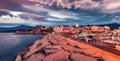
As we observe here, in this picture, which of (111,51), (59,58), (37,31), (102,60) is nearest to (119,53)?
(111,51)

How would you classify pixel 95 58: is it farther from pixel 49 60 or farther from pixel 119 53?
pixel 119 53

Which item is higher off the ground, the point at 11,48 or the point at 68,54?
the point at 68,54

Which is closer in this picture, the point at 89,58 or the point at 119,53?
the point at 89,58

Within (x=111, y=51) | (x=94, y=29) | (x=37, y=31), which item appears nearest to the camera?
(x=111, y=51)

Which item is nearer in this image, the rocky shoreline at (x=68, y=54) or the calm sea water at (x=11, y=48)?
the rocky shoreline at (x=68, y=54)

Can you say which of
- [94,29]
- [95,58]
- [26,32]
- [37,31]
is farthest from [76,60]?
[26,32]

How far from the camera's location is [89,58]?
2.28 meters

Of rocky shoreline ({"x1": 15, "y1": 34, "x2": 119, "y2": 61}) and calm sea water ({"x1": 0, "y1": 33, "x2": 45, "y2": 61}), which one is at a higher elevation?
rocky shoreline ({"x1": 15, "y1": 34, "x2": 119, "y2": 61})

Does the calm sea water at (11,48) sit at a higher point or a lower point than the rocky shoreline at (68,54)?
lower

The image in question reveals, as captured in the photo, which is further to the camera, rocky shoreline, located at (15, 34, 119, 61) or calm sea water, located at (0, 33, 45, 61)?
calm sea water, located at (0, 33, 45, 61)

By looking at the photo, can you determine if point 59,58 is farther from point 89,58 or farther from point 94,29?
point 94,29

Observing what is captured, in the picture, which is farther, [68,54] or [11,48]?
[11,48]

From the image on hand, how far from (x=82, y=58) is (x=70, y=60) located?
0.16m

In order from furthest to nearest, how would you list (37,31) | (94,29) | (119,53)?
(37,31), (94,29), (119,53)
